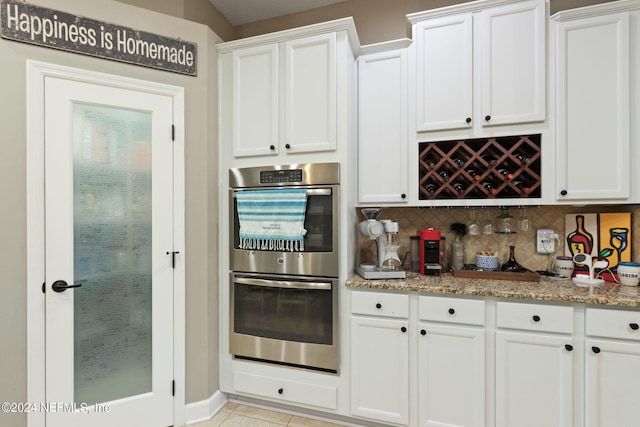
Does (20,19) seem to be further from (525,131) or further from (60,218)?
(525,131)

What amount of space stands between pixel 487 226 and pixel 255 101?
1.97 metres

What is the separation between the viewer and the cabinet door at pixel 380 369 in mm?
1806

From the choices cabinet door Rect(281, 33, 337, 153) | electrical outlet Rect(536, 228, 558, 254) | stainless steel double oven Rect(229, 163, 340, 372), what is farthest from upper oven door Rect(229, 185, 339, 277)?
electrical outlet Rect(536, 228, 558, 254)

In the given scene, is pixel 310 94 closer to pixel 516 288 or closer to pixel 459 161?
pixel 459 161

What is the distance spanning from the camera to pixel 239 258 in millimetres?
2156

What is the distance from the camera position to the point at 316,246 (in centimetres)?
200

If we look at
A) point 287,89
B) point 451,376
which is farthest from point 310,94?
point 451,376

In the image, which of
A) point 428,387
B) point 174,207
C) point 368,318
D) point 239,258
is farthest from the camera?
point 239,258

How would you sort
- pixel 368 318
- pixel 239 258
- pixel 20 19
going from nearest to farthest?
pixel 20 19, pixel 368 318, pixel 239 258

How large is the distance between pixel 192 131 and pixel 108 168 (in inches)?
22.7

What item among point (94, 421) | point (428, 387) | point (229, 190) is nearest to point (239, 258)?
point (229, 190)

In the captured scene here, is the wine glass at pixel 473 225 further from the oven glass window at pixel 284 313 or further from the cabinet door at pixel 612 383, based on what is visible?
the oven glass window at pixel 284 313

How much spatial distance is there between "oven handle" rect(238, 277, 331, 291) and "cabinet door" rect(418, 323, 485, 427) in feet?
2.22

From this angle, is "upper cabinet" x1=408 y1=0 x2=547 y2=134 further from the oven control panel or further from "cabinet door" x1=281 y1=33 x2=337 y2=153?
the oven control panel
